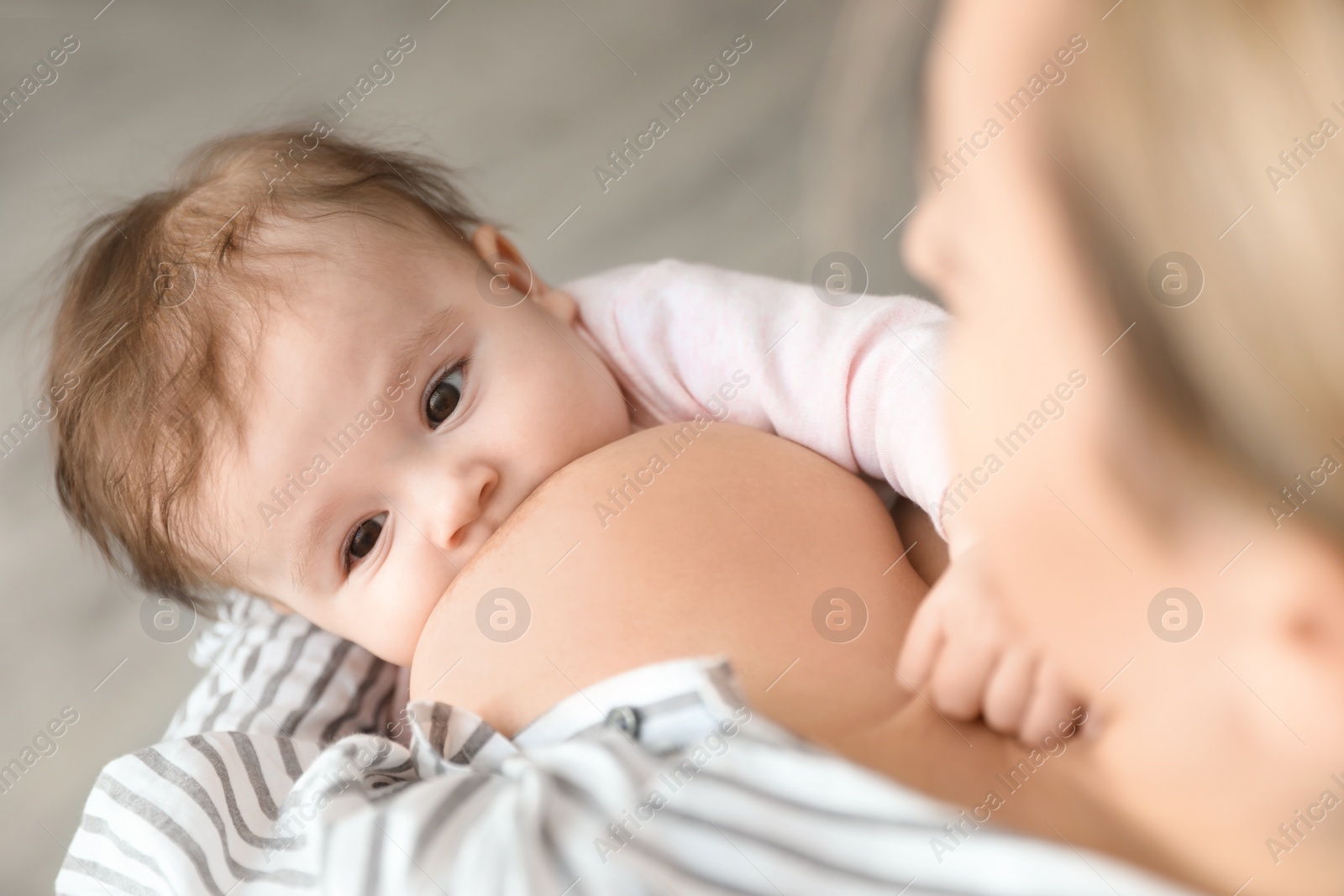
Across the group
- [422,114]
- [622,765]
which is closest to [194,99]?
[422,114]

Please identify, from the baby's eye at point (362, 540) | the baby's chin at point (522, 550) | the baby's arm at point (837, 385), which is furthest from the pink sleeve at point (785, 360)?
the baby's eye at point (362, 540)

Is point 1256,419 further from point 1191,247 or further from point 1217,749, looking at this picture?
point 1217,749

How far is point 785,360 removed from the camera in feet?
2.91

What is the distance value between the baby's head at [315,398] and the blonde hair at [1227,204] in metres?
0.53

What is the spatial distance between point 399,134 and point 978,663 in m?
1.13

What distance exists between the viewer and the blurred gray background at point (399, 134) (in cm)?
108

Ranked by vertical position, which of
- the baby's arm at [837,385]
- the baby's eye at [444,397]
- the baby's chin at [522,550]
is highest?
the baby's eye at [444,397]

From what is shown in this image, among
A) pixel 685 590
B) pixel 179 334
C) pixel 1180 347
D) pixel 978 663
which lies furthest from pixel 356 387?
pixel 1180 347

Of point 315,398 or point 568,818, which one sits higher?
point 315,398

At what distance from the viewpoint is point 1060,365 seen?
0.39 metres

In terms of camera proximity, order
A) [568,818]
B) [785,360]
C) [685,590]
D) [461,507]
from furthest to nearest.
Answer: [785,360] < [461,507] < [685,590] < [568,818]

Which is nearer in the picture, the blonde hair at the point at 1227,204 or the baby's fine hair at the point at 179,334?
the blonde hair at the point at 1227,204

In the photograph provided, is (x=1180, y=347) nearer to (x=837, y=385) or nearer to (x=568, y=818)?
(x=568, y=818)

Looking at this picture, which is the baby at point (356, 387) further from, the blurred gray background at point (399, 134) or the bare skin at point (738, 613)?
the blurred gray background at point (399, 134)
